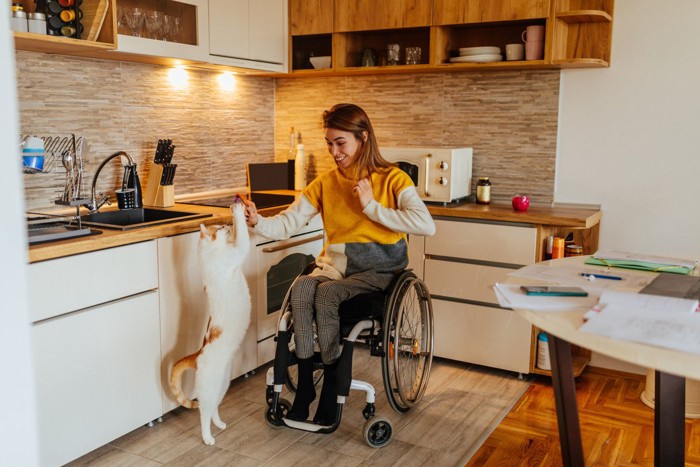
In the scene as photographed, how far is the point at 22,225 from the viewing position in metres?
1.09

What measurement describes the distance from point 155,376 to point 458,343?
150cm

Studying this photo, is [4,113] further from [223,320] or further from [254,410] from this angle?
[254,410]

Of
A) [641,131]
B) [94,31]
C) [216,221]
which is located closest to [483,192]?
[641,131]

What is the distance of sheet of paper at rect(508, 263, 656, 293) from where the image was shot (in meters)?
1.85

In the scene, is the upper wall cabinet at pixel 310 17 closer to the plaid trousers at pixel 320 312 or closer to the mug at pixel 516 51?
the mug at pixel 516 51

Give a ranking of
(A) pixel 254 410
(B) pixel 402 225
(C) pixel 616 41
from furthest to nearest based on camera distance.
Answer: (C) pixel 616 41, (A) pixel 254 410, (B) pixel 402 225

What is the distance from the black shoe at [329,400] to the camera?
98.7 inches

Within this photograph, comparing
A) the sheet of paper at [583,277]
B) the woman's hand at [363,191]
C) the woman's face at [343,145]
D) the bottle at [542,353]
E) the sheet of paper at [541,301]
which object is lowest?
the bottle at [542,353]

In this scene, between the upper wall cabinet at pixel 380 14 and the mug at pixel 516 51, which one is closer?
the mug at pixel 516 51

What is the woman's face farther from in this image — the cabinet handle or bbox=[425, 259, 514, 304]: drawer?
bbox=[425, 259, 514, 304]: drawer

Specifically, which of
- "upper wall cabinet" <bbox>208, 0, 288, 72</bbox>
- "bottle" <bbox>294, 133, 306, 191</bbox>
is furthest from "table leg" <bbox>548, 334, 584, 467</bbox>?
"bottle" <bbox>294, 133, 306, 191</bbox>

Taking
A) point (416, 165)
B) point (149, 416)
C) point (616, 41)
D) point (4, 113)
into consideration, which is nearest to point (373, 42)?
point (416, 165)

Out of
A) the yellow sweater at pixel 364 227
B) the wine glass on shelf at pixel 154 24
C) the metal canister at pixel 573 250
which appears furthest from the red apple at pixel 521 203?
the wine glass on shelf at pixel 154 24

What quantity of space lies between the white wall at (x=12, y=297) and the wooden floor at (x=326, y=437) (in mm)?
1368
